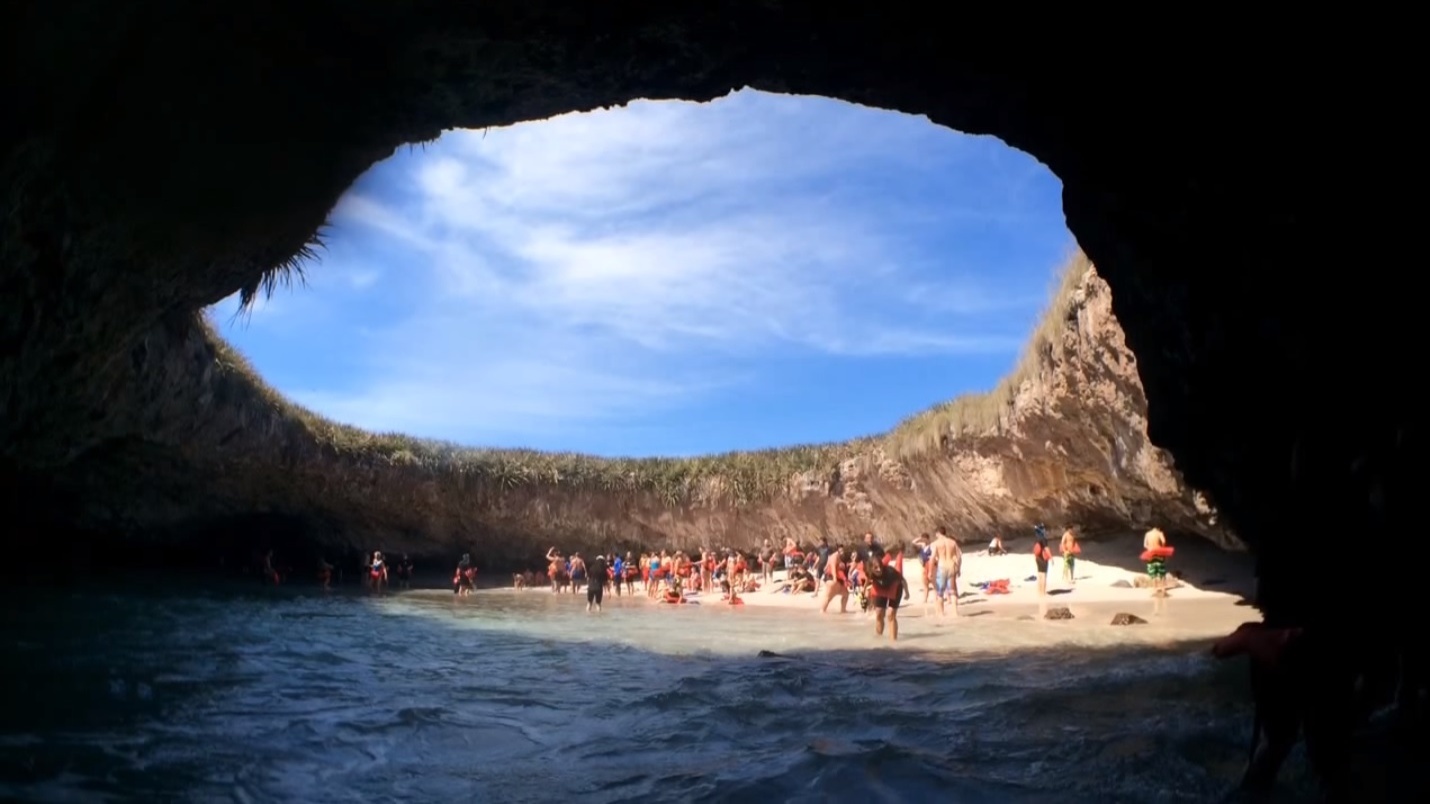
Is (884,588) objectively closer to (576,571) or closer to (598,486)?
(576,571)

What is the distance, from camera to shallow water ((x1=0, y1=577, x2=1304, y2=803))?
466 cm

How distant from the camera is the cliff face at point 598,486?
14.4 metres

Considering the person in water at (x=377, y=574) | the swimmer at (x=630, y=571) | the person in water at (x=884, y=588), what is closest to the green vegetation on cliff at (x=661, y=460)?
the swimmer at (x=630, y=571)

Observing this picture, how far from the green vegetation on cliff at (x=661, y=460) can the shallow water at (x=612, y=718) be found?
9809 millimetres

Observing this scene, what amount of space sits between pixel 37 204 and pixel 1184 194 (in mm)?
8373

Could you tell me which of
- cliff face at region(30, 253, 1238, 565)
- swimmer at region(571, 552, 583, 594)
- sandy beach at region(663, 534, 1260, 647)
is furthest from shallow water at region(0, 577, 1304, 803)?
swimmer at region(571, 552, 583, 594)

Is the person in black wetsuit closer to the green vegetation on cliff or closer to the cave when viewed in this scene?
the green vegetation on cliff

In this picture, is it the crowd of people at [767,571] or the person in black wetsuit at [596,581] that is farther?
the person in black wetsuit at [596,581]

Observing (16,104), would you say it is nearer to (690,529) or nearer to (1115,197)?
(1115,197)

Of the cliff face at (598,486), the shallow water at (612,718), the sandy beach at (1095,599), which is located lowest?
the shallow water at (612,718)

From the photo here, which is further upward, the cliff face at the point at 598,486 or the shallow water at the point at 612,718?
the cliff face at the point at 598,486

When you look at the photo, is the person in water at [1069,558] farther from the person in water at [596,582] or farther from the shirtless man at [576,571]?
the shirtless man at [576,571]

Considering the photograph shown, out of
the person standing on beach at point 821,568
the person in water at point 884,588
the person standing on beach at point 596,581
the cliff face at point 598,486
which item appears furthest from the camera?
the person standing on beach at point 821,568

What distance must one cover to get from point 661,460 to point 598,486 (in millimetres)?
2375
